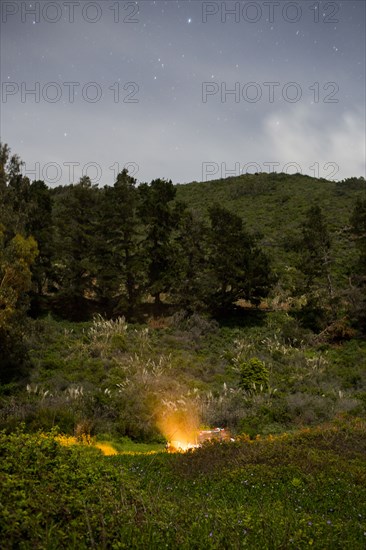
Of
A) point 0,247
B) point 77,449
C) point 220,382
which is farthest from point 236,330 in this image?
point 77,449

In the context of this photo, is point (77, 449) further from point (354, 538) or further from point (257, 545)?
point (354, 538)

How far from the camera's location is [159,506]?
5.83m

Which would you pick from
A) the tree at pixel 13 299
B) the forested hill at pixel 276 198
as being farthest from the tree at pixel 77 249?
the forested hill at pixel 276 198

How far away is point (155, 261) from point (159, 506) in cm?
2629

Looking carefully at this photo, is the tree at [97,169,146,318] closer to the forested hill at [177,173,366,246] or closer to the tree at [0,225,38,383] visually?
the tree at [0,225,38,383]

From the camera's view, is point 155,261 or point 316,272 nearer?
point 316,272

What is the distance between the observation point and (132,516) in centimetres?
504

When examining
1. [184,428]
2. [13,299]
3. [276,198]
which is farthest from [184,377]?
[276,198]

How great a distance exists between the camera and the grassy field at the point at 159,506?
4633mm

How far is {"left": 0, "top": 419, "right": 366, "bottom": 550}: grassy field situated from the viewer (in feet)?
15.2

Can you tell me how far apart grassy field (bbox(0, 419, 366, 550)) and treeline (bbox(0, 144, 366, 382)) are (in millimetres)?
21205

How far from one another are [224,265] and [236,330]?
4.22 metres

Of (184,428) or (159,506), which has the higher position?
(159,506)

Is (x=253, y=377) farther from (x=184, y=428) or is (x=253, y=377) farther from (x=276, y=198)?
(x=276, y=198)
